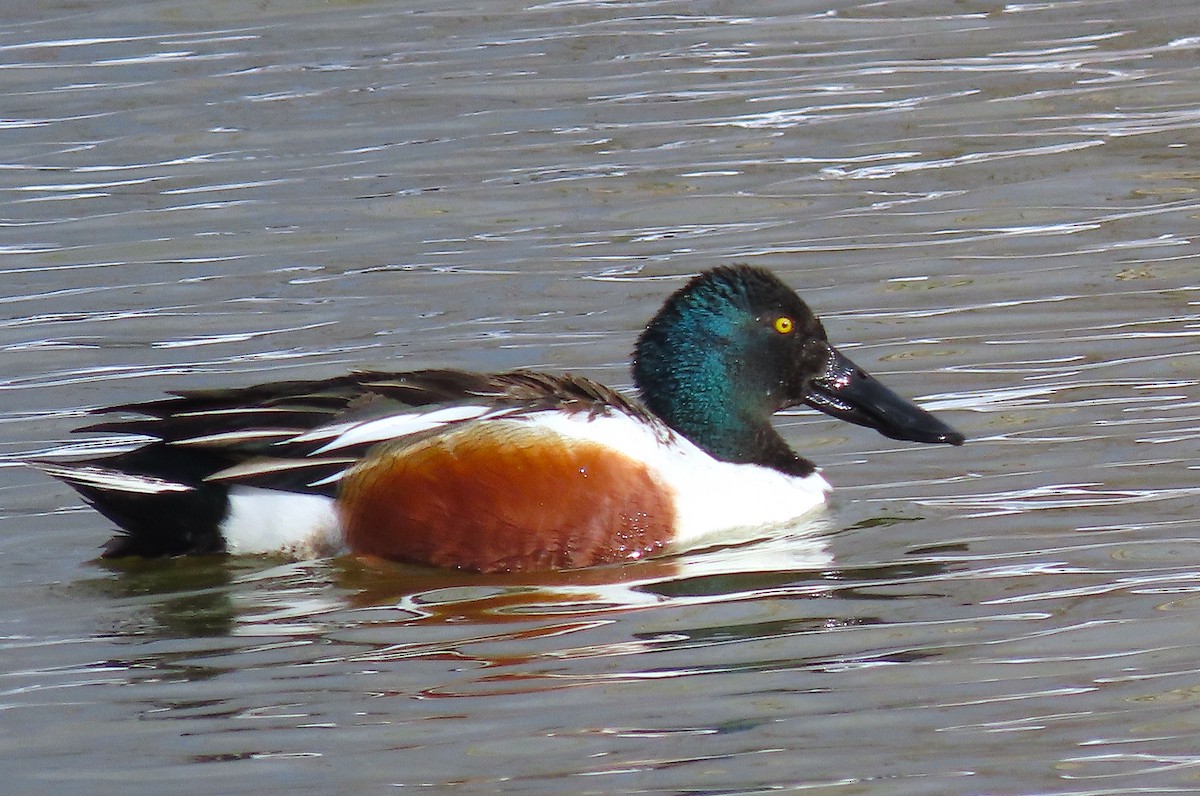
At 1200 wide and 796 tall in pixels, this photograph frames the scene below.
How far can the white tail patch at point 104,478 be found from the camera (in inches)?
257

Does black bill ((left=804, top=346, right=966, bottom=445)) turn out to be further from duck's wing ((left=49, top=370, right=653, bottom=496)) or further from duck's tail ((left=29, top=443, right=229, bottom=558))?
duck's tail ((left=29, top=443, right=229, bottom=558))

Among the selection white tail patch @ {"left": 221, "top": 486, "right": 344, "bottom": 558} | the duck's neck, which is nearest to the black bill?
the duck's neck

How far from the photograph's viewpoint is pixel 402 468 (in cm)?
659

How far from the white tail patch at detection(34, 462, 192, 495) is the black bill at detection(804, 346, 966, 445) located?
201 centimetres

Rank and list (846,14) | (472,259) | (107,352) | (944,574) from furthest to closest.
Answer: (846,14), (472,259), (107,352), (944,574)

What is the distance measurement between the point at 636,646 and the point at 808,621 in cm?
46

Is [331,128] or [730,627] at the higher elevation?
[331,128]

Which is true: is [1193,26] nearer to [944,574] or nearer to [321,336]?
[321,336]

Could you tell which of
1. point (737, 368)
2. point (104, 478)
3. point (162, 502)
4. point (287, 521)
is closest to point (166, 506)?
point (162, 502)

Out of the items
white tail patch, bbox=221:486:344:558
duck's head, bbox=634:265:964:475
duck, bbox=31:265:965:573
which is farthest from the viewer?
duck's head, bbox=634:265:964:475

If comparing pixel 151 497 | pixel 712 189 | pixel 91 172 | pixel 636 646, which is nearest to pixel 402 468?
pixel 151 497

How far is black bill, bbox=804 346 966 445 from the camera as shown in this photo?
707cm

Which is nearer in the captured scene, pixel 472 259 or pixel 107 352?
pixel 107 352

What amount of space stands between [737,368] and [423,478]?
1.07 meters
